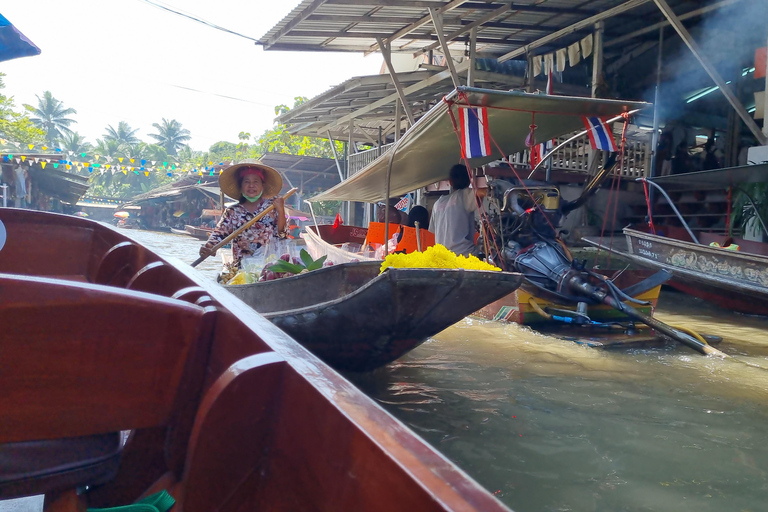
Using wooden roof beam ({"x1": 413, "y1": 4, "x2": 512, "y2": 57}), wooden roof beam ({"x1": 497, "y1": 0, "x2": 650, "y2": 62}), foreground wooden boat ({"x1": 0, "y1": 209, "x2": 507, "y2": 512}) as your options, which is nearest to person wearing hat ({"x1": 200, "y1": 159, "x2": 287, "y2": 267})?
foreground wooden boat ({"x1": 0, "y1": 209, "x2": 507, "y2": 512})

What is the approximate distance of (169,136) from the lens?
51.6 metres

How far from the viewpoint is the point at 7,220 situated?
2.32 metres

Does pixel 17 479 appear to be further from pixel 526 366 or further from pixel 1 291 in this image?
pixel 526 366

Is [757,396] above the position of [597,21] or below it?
below

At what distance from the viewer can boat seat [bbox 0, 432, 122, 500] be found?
3.11 ft

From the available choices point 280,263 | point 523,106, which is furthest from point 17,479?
point 523,106

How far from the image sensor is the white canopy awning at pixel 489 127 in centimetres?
421

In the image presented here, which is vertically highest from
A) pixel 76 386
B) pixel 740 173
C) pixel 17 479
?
pixel 740 173

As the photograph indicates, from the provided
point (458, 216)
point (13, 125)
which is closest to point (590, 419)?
point (458, 216)

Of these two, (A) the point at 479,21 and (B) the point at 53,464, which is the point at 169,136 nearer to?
(A) the point at 479,21

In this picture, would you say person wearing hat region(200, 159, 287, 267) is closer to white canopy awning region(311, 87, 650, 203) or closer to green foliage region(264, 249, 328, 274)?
green foliage region(264, 249, 328, 274)

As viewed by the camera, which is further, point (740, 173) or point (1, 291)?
point (740, 173)

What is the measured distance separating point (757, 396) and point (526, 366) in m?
1.42

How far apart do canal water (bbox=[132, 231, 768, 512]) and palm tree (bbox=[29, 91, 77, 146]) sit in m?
52.5
